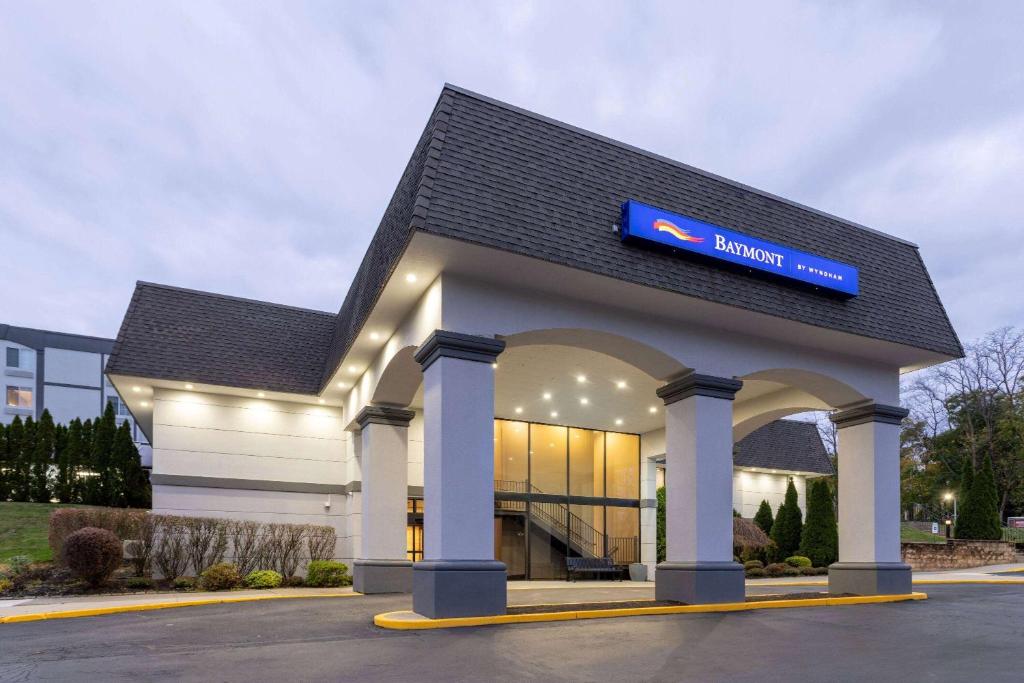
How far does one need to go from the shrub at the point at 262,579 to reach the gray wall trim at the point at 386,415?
4.68m

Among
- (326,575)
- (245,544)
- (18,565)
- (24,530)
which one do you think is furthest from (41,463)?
(326,575)

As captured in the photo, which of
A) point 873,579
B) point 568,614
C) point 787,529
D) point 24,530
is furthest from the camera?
point 787,529

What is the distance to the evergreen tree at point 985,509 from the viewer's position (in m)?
28.9

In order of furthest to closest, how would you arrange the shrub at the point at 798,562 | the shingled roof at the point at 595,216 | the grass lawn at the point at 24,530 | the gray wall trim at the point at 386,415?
the shrub at the point at 798,562 < the grass lawn at the point at 24,530 < the gray wall trim at the point at 386,415 < the shingled roof at the point at 595,216

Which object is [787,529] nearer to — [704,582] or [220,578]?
[704,582]

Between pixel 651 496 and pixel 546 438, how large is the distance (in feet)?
13.6

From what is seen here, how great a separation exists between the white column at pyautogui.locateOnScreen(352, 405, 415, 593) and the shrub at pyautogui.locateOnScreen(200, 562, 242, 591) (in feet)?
9.98

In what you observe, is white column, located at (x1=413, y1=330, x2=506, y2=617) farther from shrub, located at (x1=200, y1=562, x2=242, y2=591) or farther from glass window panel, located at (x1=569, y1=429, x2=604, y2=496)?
glass window panel, located at (x1=569, y1=429, x2=604, y2=496)

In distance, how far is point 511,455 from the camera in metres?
23.4

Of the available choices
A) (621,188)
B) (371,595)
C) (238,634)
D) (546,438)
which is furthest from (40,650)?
(546,438)

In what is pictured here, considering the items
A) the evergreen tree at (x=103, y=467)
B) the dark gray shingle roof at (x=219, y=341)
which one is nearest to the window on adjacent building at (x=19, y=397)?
the evergreen tree at (x=103, y=467)

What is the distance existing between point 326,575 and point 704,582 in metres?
9.69

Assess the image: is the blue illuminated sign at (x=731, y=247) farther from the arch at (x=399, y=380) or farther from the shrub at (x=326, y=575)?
the shrub at (x=326, y=575)

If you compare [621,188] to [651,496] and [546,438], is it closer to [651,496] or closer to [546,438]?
[546,438]
